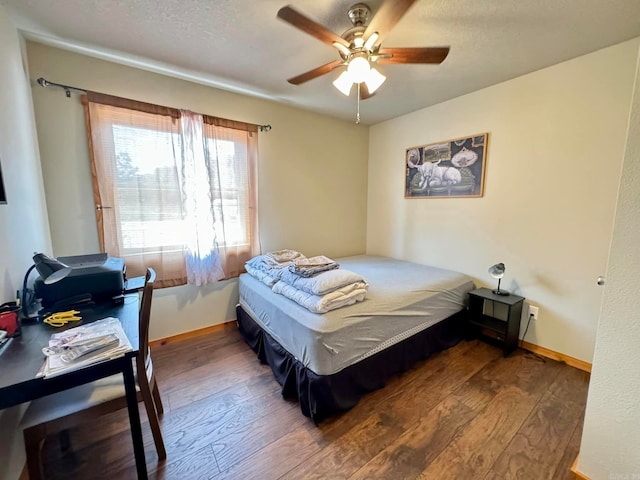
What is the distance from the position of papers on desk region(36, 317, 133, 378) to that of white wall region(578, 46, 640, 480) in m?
2.01

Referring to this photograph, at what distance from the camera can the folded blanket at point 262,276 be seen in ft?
7.66

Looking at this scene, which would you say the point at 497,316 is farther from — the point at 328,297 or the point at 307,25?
the point at 307,25

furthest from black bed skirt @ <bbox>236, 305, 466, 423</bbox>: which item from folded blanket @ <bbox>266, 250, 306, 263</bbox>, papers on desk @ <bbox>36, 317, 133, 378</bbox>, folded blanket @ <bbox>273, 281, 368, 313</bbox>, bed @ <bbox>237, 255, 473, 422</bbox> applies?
papers on desk @ <bbox>36, 317, 133, 378</bbox>

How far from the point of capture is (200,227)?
2.51 meters

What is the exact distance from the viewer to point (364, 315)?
6.03 feet

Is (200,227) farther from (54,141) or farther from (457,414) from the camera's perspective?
(457,414)

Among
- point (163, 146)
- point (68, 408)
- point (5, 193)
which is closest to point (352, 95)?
point (163, 146)

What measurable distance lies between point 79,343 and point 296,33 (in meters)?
2.05

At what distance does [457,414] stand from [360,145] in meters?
3.20

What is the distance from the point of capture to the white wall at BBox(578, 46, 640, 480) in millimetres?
1042

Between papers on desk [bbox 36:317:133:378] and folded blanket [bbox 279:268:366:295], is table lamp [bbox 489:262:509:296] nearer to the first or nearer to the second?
folded blanket [bbox 279:268:366:295]

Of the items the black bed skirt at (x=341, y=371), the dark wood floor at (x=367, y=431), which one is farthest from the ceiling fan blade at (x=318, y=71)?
the dark wood floor at (x=367, y=431)

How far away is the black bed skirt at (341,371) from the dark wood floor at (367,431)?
0.08 m

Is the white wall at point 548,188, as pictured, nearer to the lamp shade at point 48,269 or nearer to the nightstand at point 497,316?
the nightstand at point 497,316
